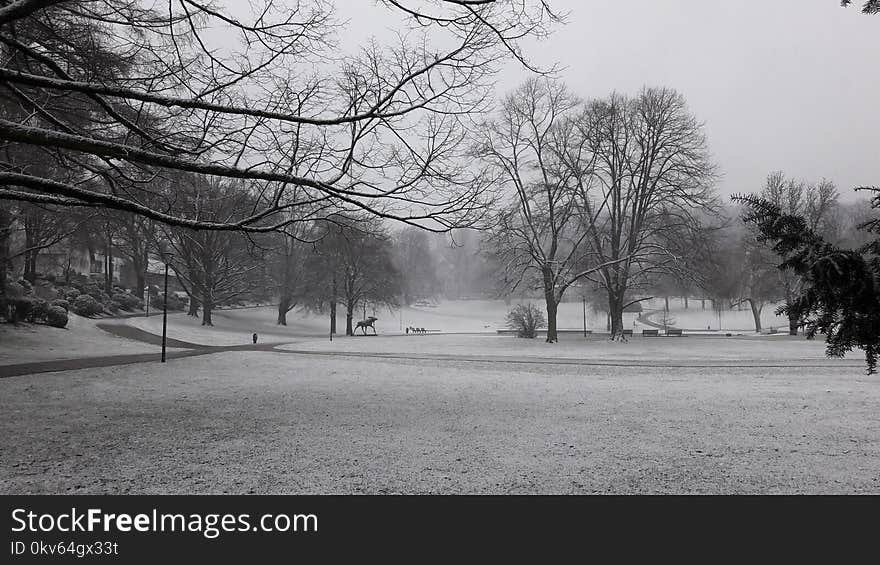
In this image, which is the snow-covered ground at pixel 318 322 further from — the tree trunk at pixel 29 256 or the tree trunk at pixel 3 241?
the tree trunk at pixel 3 241

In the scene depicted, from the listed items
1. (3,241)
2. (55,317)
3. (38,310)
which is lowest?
(55,317)

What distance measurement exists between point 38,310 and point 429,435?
84.1 ft

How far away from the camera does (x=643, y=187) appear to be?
30047mm

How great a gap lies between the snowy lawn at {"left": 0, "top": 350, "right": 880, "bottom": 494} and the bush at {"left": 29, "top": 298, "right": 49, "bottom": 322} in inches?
584

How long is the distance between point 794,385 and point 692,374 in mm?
3177

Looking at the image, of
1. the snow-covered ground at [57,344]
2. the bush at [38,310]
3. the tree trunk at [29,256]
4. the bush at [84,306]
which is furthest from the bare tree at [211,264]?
the snow-covered ground at [57,344]

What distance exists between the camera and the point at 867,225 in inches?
138

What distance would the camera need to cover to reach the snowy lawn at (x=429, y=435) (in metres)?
5.37

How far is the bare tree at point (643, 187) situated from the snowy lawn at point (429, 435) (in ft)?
53.2

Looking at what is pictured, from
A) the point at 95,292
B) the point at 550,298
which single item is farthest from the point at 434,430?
the point at 95,292

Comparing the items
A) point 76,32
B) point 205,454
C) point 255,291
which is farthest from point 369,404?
point 255,291

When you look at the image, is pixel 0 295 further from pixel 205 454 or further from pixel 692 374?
pixel 692 374

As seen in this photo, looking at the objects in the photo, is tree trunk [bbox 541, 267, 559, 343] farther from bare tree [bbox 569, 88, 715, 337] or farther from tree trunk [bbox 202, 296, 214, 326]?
tree trunk [bbox 202, 296, 214, 326]

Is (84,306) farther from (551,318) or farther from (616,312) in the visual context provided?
(616,312)
